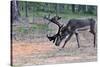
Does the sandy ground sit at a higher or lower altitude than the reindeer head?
lower

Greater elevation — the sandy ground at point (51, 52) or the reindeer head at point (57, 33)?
the reindeer head at point (57, 33)

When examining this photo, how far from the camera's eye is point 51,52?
2557mm

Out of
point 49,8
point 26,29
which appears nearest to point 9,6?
point 26,29

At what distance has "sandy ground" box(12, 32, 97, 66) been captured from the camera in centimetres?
241

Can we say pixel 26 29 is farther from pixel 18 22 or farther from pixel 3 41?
pixel 3 41

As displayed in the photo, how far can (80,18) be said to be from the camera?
2.73 m

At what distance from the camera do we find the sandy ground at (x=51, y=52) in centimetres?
241

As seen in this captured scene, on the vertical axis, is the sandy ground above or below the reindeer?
below

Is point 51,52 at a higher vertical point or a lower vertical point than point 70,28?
lower

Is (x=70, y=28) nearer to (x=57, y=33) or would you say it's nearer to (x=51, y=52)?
(x=57, y=33)

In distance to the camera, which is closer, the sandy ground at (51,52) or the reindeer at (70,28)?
the sandy ground at (51,52)

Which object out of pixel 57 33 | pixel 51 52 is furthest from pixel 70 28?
pixel 51 52

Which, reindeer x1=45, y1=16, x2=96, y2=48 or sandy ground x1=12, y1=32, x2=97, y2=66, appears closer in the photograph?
sandy ground x1=12, y1=32, x2=97, y2=66

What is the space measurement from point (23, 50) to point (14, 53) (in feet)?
0.35
